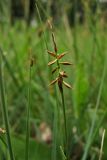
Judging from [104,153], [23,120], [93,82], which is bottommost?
[104,153]

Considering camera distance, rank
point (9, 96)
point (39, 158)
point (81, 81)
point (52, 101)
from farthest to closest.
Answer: point (9, 96) → point (52, 101) → point (81, 81) → point (39, 158)

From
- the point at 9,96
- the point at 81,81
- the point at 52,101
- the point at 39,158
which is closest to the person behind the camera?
the point at 39,158

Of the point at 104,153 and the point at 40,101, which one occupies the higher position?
the point at 40,101

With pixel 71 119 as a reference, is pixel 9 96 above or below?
above

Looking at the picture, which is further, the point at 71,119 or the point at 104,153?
the point at 71,119

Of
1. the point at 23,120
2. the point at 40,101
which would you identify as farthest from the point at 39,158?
the point at 40,101

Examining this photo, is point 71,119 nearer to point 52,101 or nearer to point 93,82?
point 52,101

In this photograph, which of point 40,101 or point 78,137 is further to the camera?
point 40,101

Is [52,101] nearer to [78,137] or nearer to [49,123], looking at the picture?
[49,123]

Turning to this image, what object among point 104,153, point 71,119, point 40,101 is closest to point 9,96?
point 40,101
